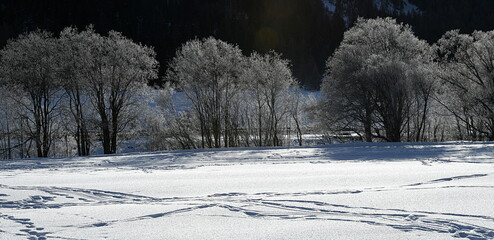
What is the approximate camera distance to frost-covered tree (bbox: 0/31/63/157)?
23.0m

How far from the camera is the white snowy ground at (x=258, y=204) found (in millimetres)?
5172

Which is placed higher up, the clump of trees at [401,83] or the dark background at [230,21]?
the dark background at [230,21]

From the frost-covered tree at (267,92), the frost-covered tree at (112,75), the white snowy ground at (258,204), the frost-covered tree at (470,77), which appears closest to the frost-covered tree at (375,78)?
the frost-covered tree at (470,77)

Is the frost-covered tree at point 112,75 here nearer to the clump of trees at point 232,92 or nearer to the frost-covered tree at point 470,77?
the clump of trees at point 232,92

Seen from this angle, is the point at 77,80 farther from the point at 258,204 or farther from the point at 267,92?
the point at 258,204

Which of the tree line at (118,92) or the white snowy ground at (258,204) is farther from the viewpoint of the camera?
the tree line at (118,92)

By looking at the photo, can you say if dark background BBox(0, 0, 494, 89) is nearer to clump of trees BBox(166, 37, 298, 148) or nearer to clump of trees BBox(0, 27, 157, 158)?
clump of trees BBox(166, 37, 298, 148)

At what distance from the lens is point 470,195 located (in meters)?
6.82

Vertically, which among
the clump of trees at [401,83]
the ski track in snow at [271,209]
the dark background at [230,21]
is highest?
the dark background at [230,21]

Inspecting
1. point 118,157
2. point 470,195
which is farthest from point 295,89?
point 470,195

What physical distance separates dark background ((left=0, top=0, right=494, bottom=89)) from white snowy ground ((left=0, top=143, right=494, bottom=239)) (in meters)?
79.8

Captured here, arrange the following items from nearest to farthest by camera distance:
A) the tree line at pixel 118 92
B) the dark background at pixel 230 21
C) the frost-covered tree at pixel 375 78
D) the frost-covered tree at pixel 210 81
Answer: the tree line at pixel 118 92 < the frost-covered tree at pixel 375 78 < the frost-covered tree at pixel 210 81 < the dark background at pixel 230 21

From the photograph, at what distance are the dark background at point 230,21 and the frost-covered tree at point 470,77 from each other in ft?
193

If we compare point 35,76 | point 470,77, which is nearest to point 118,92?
point 35,76
